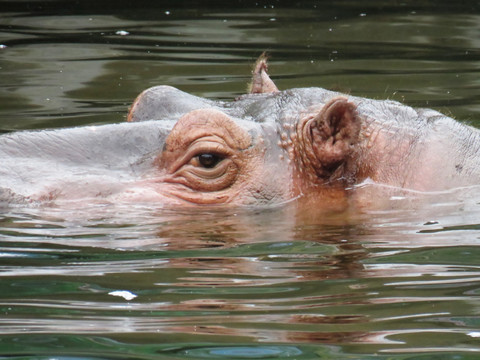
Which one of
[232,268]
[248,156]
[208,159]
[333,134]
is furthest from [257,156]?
[232,268]

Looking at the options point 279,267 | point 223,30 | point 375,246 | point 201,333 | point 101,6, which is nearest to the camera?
point 201,333

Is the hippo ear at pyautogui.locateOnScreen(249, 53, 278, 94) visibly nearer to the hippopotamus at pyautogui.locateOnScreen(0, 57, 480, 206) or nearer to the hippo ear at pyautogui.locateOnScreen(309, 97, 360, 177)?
the hippopotamus at pyautogui.locateOnScreen(0, 57, 480, 206)

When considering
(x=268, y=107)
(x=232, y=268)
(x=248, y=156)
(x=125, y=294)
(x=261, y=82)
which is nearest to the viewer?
(x=125, y=294)

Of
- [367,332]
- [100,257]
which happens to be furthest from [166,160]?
[367,332]

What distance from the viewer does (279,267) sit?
512cm

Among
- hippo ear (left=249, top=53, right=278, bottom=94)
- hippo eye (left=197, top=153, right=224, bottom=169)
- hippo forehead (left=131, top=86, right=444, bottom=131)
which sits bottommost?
hippo eye (left=197, top=153, right=224, bottom=169)

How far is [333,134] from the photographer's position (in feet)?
21.0

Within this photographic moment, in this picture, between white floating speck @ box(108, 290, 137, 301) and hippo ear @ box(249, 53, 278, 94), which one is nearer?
white floating speck @ box(108, 290, 137, 301)

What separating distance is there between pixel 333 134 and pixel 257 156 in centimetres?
45

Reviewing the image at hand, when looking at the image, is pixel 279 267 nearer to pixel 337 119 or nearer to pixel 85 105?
pixel 337 119

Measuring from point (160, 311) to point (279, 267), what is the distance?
912 millimetres

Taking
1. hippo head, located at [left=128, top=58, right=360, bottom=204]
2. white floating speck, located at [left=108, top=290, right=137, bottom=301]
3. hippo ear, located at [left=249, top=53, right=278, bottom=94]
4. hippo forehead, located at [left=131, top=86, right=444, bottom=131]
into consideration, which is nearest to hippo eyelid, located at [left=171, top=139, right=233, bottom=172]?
hippo head, located at [left=128, top=58, right=360, bottom=204]

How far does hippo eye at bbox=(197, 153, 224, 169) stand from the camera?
20.8 ft

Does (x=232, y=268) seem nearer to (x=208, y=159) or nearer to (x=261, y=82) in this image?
(x=208, y=159)
